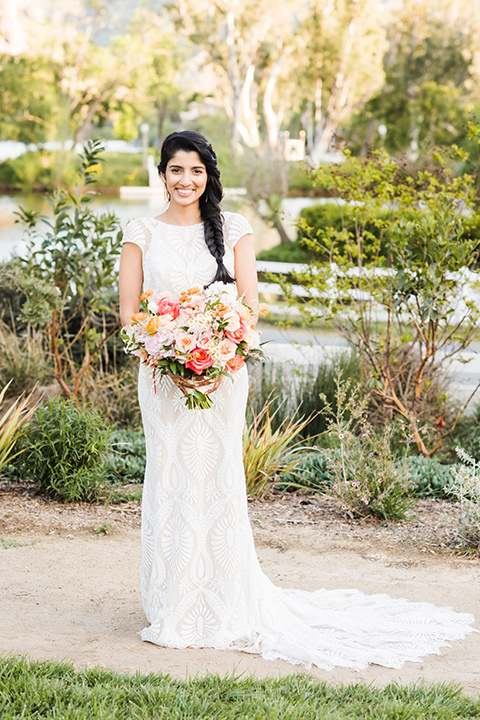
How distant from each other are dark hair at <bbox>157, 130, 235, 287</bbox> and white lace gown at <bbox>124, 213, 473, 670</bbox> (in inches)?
1.7

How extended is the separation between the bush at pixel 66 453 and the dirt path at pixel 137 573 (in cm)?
14

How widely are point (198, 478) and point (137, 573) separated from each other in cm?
119

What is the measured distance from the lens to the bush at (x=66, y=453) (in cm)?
550

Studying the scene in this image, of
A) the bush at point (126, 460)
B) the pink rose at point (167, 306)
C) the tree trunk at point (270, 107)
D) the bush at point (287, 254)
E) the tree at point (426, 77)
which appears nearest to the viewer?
the pink rose at point (167, 306)

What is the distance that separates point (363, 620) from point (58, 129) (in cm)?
4887

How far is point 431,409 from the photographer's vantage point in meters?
6.98

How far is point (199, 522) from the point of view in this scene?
3.52 m

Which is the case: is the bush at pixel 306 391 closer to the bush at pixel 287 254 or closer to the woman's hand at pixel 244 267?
the woman's hand at pixel 244 267

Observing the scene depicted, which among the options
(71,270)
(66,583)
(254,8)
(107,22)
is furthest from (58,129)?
(66,583)

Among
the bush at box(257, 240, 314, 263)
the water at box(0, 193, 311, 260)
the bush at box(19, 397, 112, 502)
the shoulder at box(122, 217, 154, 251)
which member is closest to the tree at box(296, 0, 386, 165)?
the water at box(0, 193, 311, 260)

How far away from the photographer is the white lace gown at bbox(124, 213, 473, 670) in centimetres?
348

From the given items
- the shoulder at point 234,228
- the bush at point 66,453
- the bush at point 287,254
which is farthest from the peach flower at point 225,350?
the bush at point 287,254

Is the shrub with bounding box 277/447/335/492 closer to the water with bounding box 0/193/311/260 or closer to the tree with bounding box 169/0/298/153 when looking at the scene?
the water with bounding box 0/193/311/260

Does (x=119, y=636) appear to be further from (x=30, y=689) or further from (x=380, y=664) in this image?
(x=380, y=664)
